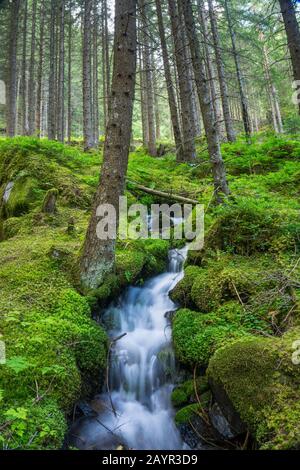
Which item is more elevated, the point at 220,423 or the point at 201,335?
the point at 201,335

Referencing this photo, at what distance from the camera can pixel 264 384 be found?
3295 mm

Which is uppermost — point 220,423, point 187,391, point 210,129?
point 210,129

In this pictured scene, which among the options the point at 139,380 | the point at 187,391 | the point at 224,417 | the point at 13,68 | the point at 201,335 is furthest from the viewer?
the point at 13,68

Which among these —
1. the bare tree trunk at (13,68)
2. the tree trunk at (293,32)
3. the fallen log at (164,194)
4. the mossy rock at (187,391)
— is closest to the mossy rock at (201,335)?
the mossy rock at (187,391)

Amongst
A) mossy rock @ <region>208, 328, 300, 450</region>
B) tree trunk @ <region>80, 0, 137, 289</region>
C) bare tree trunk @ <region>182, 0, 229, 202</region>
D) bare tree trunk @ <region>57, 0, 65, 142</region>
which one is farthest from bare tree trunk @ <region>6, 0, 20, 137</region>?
mossy rock @ <region>208, 328, 300, 450</region>

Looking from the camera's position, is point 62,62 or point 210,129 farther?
point 62,62

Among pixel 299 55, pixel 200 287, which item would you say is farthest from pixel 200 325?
pixel 299 55

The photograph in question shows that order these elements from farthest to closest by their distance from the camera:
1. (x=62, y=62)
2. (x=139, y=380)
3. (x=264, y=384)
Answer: (x=62, y=62) → (x=139, y=380) → (x=264, y=384)

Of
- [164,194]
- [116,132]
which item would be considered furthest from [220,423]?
[164,194]

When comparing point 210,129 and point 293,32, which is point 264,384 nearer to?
point 210,129

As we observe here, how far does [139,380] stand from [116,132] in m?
3.89

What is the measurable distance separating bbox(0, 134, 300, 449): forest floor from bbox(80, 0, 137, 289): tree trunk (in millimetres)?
406

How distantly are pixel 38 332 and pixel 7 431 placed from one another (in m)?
1.37

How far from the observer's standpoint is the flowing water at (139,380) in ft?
13.5
